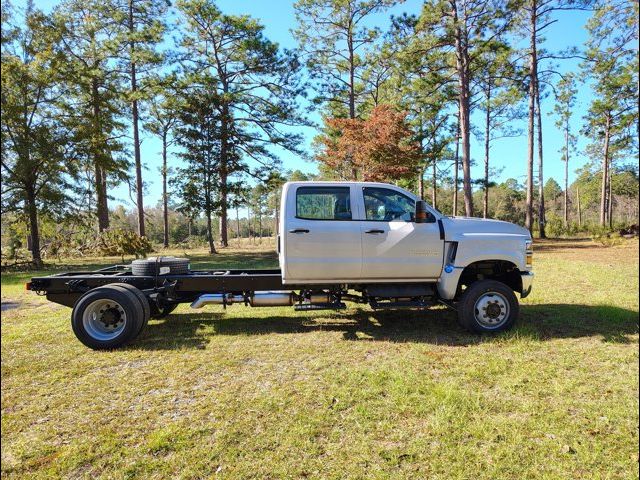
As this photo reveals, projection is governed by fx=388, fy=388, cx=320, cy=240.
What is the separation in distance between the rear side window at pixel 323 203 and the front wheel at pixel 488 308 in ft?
6.46

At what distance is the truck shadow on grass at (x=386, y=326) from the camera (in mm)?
5074

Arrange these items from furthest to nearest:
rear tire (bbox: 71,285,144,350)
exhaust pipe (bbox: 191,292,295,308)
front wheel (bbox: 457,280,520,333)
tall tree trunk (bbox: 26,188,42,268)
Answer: tall tree trunk (bbox: 26,188,42,268) < exhaust pipe (bbox: 191,292,295,308) < front wheel (bbox: 457,280,520,333) < rear tire (bbox: 71,285,144,350)

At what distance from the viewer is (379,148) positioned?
54.2 feet

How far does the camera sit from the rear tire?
4.91 metres

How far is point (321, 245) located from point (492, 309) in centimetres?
247

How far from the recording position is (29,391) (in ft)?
12.3

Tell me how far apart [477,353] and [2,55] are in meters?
4.78

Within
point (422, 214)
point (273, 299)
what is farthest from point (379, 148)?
point (273, 299)

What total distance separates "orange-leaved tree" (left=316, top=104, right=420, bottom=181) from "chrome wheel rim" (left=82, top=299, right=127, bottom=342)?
43.1ft

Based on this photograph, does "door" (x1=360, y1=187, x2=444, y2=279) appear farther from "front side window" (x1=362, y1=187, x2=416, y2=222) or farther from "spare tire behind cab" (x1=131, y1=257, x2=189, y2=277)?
"spare tire behind cab" (x1=131, y1=257, x2=189, y2=277)

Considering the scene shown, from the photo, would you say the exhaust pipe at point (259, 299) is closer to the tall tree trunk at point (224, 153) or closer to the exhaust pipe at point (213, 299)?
the exhaust pipe at point (213, 299)

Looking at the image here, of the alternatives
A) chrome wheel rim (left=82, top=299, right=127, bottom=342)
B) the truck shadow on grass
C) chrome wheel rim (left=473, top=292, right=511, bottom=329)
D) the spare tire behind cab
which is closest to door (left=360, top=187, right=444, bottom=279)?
chrome wheel rim (left=473, top=292, right=511, bottom=329)

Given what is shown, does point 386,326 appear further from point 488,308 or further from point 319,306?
point 488,308

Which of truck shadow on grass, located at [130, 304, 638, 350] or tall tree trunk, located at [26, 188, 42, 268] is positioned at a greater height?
tall tree trunk, located at [26, 188, 42, 268]
